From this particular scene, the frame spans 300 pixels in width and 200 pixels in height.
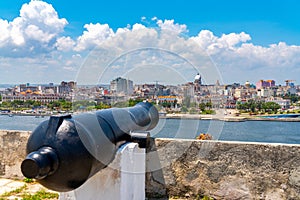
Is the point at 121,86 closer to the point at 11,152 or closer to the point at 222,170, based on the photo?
the point at 222,170

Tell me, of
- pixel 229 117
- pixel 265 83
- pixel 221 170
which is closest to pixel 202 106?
pixel 221 170

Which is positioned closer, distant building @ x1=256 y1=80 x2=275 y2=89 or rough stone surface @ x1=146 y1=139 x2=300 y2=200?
rough stone surface @ x1=146 y1=139 x2=300 y2=200

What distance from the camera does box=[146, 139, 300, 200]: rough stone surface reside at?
129 inches

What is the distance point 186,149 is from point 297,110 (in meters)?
44.3

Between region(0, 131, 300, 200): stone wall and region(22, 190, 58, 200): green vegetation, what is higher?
region(0, 131, 300, 200): stone wall

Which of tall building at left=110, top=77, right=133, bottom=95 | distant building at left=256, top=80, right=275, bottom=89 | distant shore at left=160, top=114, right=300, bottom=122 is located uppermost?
distant building at left=256, top=80, right=275, bottom=89

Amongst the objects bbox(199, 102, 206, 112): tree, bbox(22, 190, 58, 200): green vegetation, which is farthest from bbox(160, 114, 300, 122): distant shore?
bbox(22, 190, 58, 200): green vegetation

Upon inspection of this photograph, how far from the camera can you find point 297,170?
10.6 ft

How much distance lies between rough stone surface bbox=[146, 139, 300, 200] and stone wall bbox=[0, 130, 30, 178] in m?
Result: 1.82

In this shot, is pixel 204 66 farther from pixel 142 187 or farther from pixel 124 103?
pixel 142 187

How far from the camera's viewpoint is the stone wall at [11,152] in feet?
14.0

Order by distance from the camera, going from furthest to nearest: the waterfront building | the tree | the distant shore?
the waterfront building → the tree → the distant shore

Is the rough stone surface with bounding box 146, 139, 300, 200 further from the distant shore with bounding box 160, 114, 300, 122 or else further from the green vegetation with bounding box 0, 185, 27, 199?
the green vegetation with bounding box 0, 185, 27, 199

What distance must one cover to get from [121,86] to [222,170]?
1.61 meters
